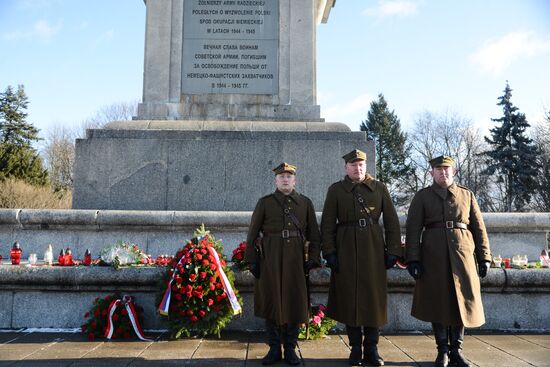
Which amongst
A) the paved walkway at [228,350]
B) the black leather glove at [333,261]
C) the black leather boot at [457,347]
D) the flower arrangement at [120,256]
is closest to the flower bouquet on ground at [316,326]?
the paved walkway at [228,350]

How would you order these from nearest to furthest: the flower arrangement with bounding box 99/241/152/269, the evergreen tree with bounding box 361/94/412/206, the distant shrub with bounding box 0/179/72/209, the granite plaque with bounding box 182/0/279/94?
1. the flower arrangement with bounding box 99/241/152/269
2. the granite plaque with bounding box 182/0/279/94
3. the distant shrub with bounding box 0/179/72/209
4. the evergreen tree with bounding box 361/94/412/206

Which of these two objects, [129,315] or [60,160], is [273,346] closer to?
[129,315]

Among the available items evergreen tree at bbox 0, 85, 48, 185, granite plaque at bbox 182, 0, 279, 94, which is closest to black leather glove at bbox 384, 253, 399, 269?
granite plaque at bbox 182, 0, 279, 94

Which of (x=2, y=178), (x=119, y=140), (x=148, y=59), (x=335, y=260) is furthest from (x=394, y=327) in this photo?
(x=2, y=178)

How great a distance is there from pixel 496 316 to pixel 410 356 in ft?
6.59

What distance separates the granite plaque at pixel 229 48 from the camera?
31.8ft

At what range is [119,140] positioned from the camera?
28.5 feet

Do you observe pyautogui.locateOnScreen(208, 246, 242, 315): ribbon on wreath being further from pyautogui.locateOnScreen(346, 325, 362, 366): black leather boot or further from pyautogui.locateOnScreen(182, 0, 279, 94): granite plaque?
pyautogui.locateOnScreen(182, 0, 279, 94): granite plaque

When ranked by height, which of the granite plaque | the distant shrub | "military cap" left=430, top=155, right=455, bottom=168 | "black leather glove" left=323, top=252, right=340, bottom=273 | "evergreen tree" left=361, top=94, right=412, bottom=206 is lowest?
"black leather glove" left=323, top=252, right=340, bottom=273

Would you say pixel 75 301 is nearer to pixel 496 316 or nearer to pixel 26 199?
pixel 496 316

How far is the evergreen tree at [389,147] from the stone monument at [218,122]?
127ft

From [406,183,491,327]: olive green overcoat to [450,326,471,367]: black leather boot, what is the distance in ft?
0.42

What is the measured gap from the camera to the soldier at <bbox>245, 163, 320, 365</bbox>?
502 centimetres

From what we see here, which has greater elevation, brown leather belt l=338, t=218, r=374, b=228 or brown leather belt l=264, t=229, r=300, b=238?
brown leather belt l=338, t=218, r=374, b=228
